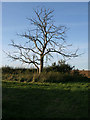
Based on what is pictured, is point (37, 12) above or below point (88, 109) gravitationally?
→ above

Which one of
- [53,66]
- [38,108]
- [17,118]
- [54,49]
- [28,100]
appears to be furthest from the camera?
[53,66]

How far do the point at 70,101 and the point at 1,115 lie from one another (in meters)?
2.28

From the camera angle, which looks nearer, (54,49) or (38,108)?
(38,108)

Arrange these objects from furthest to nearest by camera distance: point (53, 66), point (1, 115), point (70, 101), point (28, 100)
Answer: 1. point (53, 66)
2. point (28, 100)
3. point (70, 101)
4. point (1, 115)

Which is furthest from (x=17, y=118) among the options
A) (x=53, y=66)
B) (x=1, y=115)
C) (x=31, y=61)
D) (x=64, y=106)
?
(x=53, y=66)

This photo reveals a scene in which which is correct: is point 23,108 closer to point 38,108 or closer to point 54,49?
point 38,108

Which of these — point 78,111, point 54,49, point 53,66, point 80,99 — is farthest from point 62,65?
point 78,111

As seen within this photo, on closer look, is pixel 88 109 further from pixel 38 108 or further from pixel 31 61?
pixel 31 61

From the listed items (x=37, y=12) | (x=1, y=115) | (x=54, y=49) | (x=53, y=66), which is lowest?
(x=1, y=115)

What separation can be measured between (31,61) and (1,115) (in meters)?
10.6

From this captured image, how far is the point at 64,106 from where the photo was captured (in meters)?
4.49

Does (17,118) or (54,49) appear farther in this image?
(54,49)

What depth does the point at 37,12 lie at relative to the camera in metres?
15.2

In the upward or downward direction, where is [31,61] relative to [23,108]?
upward
